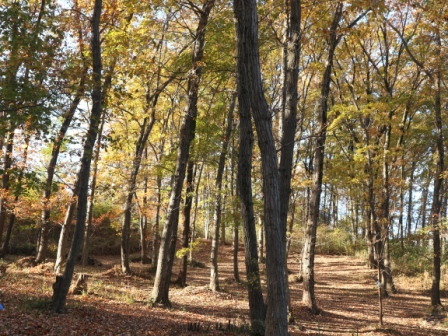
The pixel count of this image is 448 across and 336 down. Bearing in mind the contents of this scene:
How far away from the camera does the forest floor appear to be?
7.39 metres

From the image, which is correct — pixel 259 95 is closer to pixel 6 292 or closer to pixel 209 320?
pixel 209 320

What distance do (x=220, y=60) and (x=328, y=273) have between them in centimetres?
1702

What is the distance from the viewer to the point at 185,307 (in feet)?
37.0

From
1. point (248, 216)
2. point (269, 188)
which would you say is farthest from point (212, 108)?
point (269, 188)

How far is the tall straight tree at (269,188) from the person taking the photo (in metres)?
5.00

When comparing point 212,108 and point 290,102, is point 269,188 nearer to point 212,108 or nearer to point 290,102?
point 290,102

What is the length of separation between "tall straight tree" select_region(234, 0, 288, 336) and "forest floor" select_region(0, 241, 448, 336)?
10.6 ft

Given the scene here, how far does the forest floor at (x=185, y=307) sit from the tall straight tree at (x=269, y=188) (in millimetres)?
3217

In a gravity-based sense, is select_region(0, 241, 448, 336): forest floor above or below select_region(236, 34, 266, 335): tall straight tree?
below

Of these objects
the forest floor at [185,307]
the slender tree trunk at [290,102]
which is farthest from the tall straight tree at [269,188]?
the forest floor at [185,307]

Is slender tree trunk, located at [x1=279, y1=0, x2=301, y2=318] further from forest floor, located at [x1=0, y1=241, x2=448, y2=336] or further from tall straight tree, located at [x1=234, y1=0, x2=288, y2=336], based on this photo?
forest floor, located at [x1=0, y1=241, x2=448, y2=336]

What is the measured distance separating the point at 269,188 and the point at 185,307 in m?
7.59

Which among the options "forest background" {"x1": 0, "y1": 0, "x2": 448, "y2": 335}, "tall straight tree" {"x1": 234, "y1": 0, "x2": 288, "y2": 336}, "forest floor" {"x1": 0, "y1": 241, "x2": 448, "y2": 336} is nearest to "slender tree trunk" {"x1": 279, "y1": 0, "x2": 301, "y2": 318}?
"forest background" {"x1": 0, "y1": 0, "x2": 448, "y2": 335}

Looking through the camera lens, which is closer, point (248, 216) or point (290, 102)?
point (290, 102)
